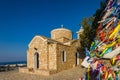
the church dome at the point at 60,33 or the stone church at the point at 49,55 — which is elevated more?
the church dome at the point at 60,33

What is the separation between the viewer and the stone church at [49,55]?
871 inches

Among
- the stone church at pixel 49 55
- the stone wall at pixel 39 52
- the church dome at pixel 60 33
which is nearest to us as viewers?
the stone church at pixel 49 55

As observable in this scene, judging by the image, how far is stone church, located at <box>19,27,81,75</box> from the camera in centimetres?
2212

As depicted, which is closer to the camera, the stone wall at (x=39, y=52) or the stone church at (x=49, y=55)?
the stone church at (x=49, y=55)

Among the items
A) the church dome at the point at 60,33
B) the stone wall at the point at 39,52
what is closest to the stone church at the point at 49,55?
the stone wall at the point at 39,52

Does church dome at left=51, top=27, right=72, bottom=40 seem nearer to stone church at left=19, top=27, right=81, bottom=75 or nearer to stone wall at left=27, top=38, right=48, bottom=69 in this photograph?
stone church at left=19, top=27, right=81, bottom=75

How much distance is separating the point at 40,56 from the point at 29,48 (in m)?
2.33

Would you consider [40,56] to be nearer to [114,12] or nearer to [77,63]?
[77,63]

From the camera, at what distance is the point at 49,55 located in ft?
74.9

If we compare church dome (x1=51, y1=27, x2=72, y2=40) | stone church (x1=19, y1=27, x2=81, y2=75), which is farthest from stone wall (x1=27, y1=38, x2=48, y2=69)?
church dome (x1=51, y1=27, x2=72, y2=40)

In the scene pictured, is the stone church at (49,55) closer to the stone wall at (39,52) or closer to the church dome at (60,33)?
the stone wall at (39,52)

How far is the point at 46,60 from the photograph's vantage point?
22.8 metres

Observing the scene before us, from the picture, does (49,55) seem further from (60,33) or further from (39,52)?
(60,33)

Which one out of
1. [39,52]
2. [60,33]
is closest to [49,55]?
[39,52]
